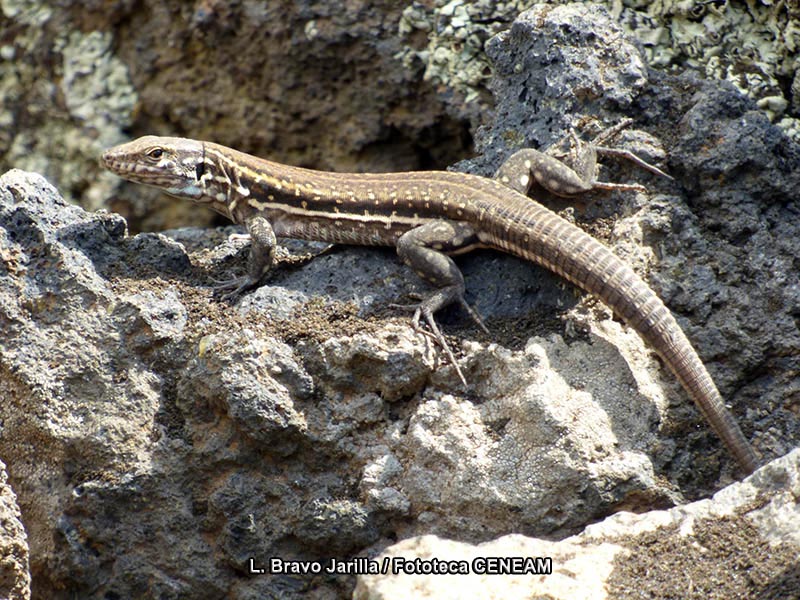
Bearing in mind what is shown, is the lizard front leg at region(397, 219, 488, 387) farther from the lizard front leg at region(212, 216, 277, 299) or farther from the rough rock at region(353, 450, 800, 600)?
the rough rock at region(353, 450, 800, 600)

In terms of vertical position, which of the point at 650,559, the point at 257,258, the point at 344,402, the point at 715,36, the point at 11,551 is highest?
the point at 715,36

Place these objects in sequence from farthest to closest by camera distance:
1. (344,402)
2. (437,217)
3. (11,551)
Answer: (437,217)
(344,402)
(11,551)

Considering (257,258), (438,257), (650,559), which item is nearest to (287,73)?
(257,258)

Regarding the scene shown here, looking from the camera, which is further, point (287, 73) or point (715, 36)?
point (287, 73)

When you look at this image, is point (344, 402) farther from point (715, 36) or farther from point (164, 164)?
point (715, 36)

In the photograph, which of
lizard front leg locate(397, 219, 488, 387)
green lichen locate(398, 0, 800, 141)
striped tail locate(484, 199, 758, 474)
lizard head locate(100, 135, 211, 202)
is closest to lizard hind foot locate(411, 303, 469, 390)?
lizard front leg locate(397, 219, 488, 387)

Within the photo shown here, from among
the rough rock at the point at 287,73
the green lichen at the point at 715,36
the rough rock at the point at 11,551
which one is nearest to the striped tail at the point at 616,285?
the green lichen at the point at 715,36
